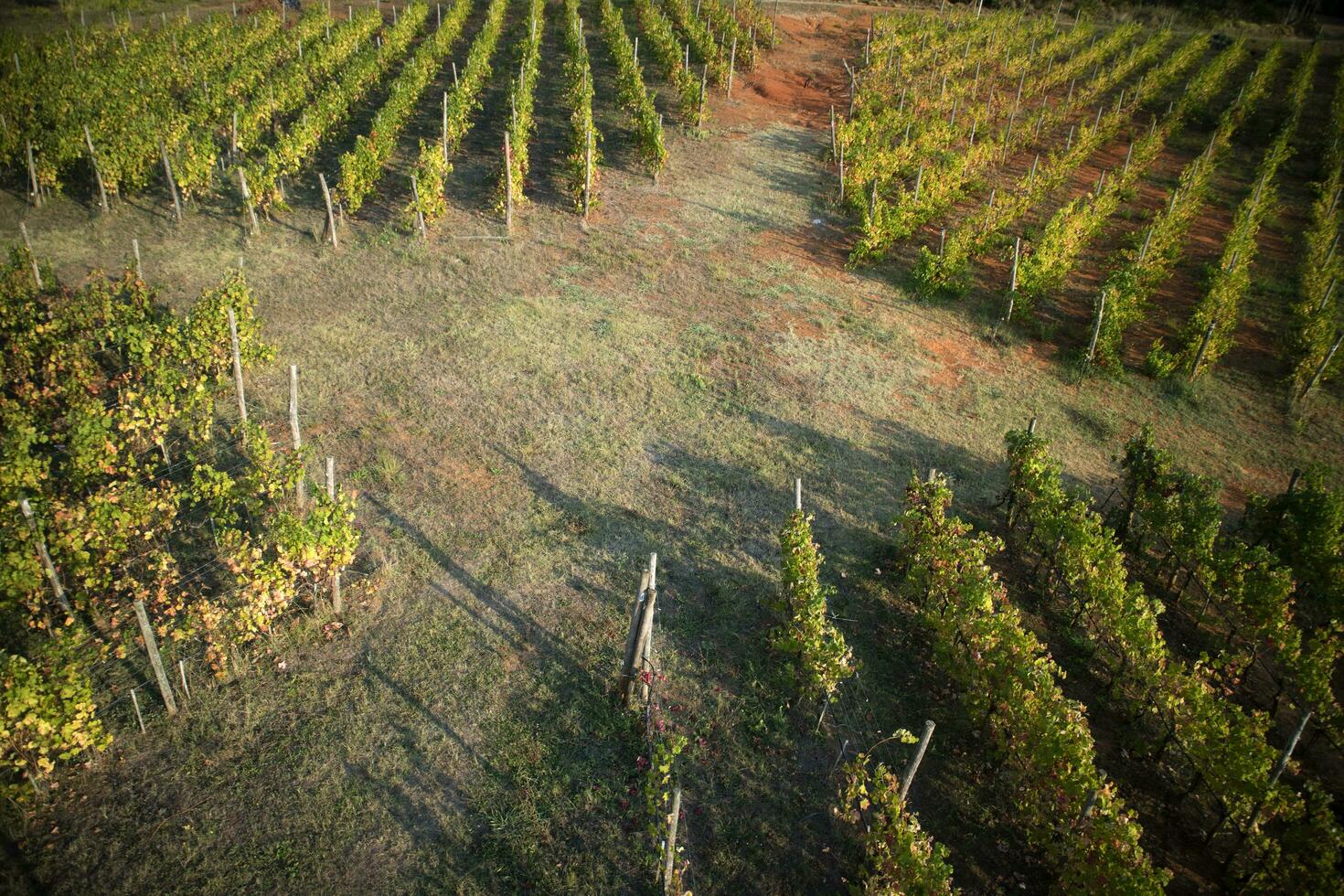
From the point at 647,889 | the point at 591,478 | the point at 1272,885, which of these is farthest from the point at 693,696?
the point at 1272,885

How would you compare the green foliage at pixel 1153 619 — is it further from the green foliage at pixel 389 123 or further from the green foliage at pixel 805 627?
the green foliage at pixel 389 123

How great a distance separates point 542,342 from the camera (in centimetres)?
1318

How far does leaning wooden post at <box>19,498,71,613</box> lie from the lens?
6.89m

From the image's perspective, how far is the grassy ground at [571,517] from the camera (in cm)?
635

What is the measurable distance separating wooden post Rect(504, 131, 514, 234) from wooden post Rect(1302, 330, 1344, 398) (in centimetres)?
1596

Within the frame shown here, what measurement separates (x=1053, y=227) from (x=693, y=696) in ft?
44.1

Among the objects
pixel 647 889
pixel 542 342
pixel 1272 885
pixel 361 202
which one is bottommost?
pixel 647 889

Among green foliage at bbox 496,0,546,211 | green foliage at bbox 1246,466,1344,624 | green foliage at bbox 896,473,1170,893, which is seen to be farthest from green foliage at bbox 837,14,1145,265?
green foliage at bbox 896,473,1170,893

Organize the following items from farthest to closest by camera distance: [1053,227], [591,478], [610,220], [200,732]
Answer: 1. [610,220]
2. [1053,227]
3. [591,478]
4. [200,732]

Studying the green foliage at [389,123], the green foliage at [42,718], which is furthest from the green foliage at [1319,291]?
the green foliage at [389,123]

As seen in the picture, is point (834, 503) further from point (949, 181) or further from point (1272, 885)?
point (949, 181)

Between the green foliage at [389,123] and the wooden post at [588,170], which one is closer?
the green foliage at [389,123]

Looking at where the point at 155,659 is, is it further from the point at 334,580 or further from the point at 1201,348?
the point at 1201,348

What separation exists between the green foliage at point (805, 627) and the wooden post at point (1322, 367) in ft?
35.9
